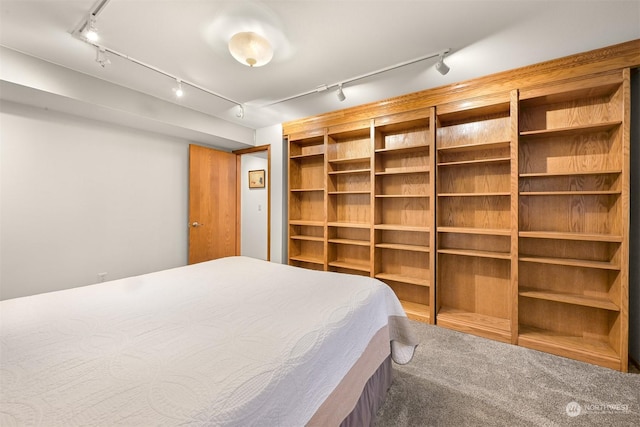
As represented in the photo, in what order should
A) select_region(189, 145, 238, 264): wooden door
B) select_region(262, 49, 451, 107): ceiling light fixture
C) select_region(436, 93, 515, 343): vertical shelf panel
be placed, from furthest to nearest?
select_region(189, 145, 238, 264): wooden door, select_region(436, 93, 515, 343): vertical shelf panel, select_region(262, 49, 451, 107): ceiling light fixture

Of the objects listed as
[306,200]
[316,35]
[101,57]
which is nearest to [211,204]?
[306,200]

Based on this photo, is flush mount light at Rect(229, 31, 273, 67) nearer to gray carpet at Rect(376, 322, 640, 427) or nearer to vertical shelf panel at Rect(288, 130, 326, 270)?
vertical shelf panel at Rect(288, 130, 326, 270)

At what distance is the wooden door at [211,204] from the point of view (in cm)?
384

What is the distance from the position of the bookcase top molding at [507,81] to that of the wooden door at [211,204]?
1832 mm

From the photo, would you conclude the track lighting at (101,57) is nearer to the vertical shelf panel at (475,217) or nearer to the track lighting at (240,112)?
the track lighting at (240,112)

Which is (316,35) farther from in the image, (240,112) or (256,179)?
(256,179)

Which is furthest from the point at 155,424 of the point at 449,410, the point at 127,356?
the point at 449,410

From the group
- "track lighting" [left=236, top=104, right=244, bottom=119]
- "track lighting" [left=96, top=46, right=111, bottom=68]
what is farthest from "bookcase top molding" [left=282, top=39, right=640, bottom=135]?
"track lighting" [left=96, top=46, right=111, bottom=68]

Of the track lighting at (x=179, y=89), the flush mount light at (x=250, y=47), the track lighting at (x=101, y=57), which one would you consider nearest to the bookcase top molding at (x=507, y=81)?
the flush mount light at (x=250, y=47)

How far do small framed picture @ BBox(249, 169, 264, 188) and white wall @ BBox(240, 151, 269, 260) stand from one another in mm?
78

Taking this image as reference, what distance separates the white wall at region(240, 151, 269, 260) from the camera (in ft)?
17.3

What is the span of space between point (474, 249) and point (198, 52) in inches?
127

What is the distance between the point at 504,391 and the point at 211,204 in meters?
3.97

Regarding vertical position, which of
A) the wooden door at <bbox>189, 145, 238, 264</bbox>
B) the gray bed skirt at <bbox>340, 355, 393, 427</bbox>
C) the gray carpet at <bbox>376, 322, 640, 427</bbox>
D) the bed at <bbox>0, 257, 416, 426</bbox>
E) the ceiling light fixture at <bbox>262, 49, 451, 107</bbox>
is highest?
the ceiling light fixture at <bbox>262, 49, 451, 107</bbox>
